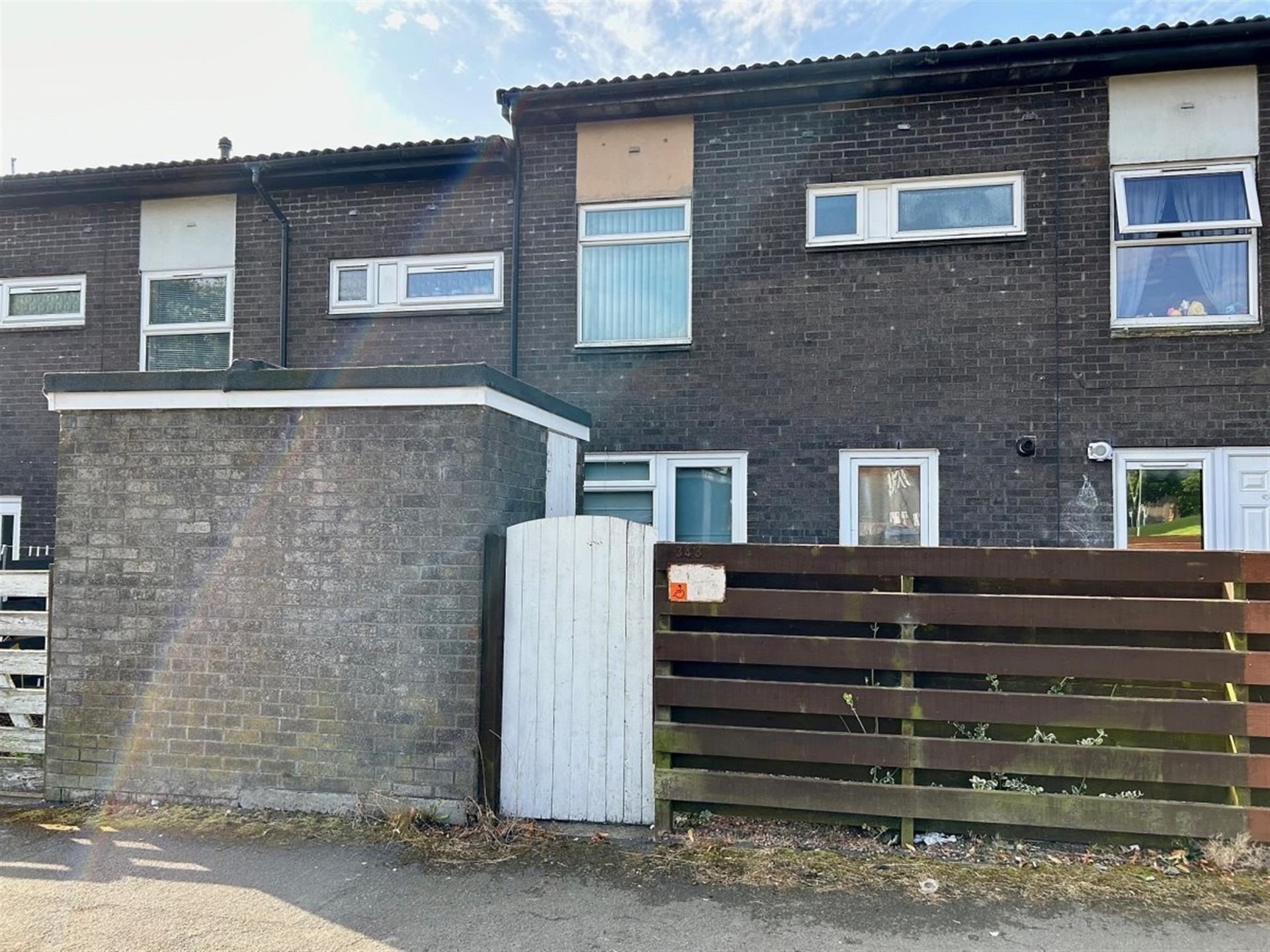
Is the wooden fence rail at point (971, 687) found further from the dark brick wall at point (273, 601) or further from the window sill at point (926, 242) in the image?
the window sill at point (926, 242)

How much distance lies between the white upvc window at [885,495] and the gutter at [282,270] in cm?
588

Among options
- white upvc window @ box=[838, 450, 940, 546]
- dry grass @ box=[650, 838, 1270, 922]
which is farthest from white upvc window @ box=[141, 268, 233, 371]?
dry grass @ box=[650, 838, 1270, 922]

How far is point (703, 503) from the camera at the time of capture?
7875 mm

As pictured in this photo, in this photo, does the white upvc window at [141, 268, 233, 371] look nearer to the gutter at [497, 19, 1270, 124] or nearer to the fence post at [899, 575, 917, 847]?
the gutter at [497, 19, 1270, 124]

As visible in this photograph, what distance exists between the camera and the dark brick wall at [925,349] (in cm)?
713

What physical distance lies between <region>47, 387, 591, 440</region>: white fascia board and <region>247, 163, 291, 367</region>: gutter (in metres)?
3.82

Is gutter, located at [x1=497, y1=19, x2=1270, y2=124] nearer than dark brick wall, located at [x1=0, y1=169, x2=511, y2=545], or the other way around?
gutter, located at [x1=497, y1=19, x2=1270, y2=124]

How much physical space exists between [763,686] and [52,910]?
3.44 metres

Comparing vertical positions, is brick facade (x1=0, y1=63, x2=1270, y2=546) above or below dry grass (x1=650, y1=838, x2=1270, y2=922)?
above

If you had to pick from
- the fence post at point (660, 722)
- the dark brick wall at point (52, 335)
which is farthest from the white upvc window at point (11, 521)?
the fence post at point (660, 722)

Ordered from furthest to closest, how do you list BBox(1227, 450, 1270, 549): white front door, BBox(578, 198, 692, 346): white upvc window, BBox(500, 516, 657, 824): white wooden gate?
BBox(578, 198, 692, 346): white upvc window
BBox(1227, 450, 1270, 549): white front door
BBox(500, 516, 657, 824): white wooden gate

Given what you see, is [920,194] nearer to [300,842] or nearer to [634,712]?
[634,712]

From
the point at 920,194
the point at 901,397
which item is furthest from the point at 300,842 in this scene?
the point at 920,194

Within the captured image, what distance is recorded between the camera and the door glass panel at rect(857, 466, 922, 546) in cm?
746
